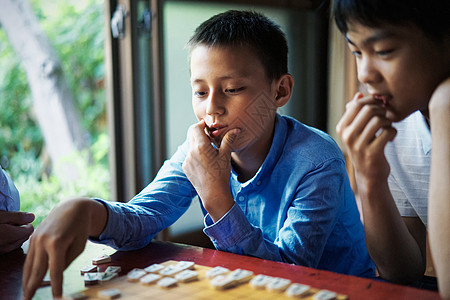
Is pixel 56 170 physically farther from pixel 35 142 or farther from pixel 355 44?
pixel 355 44

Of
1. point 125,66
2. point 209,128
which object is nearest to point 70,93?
point 125,66

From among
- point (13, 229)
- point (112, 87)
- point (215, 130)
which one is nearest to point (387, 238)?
point (215, 130)

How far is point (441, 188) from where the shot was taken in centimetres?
82

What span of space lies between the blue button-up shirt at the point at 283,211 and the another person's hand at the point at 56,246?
0.14 meters

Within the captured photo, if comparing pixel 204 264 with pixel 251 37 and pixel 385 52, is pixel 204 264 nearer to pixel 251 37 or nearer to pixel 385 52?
pixel 385 52

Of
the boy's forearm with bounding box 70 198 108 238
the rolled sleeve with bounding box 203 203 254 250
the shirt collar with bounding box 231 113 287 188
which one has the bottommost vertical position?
the rolled sleeve with bounding box 203 203 254 250

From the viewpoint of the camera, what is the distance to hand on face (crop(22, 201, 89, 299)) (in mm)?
876

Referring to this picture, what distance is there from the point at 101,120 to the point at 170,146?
189 centimetres

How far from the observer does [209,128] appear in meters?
1.30

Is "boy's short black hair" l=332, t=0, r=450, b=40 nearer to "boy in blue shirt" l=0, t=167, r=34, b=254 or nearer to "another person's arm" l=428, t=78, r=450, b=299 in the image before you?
"another person's arm" l=428, t=78, r=450, b=299

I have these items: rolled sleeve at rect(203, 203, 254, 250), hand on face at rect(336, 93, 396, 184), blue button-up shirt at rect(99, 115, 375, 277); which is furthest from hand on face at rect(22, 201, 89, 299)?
hand on face at rect(336, 93, 396, 184)

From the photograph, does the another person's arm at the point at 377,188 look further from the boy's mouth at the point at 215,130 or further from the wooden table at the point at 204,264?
the boy's mouth at the point at 215,130

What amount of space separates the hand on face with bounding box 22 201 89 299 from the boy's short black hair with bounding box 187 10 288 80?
61 centimetres

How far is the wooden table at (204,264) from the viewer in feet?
2.64
